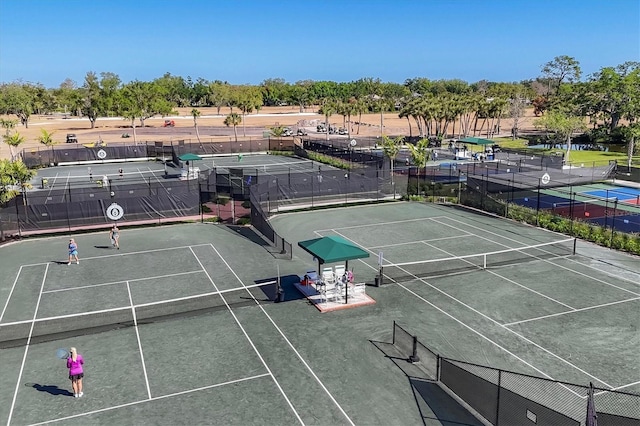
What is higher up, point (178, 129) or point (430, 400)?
point (178, 129)

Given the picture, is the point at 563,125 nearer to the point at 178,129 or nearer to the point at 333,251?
the point at 333,251

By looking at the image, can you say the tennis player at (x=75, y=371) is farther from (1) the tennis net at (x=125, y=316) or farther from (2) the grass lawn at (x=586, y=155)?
(2) the grass lawn at (x=586, y=155)

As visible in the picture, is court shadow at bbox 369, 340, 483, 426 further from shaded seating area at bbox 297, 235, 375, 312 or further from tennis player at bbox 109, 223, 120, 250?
tennis player at bbox 109, 223, 120, 250

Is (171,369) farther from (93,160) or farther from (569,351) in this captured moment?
(93,160)

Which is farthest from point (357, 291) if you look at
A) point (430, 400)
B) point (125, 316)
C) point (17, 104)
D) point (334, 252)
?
point (17, 104)

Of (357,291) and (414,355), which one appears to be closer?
(414,355)

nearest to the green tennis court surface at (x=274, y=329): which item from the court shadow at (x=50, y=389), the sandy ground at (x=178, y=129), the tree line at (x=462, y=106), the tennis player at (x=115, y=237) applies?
the court shadow at (x=50, y=389)

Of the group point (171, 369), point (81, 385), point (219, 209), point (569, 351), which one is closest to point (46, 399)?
point (81, 385)
